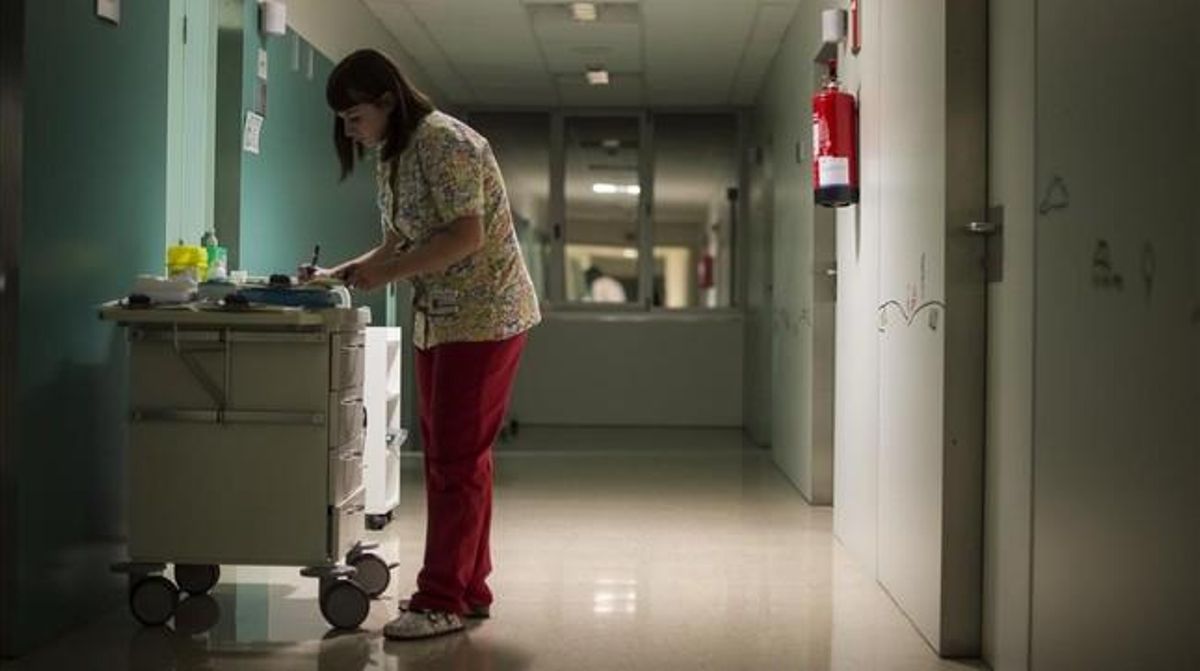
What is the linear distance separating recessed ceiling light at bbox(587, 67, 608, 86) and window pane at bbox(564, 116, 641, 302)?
1.13 m

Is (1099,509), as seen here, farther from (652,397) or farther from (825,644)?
(652,397)

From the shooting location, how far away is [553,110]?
891cm

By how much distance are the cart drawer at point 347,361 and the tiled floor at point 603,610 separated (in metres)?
0.57

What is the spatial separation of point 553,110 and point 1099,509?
738 centimetres

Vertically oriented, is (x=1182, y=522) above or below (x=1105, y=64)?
below

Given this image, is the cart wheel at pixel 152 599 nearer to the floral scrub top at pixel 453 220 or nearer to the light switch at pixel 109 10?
the floral scrub top at pixel 453 220

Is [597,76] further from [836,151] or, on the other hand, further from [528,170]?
[836,151]

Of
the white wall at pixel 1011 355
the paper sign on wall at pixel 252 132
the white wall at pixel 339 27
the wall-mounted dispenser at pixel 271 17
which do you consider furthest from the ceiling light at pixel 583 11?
the white wall at pixel 1011 355

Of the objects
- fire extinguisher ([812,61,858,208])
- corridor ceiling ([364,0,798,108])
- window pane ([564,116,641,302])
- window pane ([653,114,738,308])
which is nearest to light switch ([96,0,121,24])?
fire extinguisher ([812,61,858,208])

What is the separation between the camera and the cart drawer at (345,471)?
276 centimetres

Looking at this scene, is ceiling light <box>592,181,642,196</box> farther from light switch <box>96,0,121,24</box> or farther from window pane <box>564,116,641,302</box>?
light switch <box>96,0,121,24</box>

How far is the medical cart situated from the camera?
275 cm

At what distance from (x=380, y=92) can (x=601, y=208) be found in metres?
7.40

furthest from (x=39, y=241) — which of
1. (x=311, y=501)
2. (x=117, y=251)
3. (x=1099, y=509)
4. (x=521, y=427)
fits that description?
(x=521, y=427)
